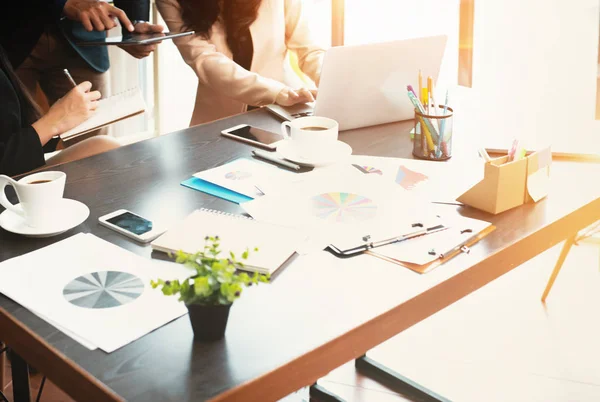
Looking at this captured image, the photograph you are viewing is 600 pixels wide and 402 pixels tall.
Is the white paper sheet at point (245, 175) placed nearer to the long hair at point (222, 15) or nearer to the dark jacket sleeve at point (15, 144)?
the dark jacket sleeve at point (15, 144)

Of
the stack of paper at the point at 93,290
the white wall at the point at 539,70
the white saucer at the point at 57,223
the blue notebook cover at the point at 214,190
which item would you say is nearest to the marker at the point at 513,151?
the blue notebook cover at the point at 214,190

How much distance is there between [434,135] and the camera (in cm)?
144

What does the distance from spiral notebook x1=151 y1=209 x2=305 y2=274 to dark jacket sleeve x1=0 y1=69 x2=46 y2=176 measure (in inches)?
24.3

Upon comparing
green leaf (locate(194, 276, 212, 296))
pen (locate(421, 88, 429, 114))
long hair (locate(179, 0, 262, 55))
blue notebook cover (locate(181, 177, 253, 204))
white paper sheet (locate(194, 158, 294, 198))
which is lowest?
blue notebook cover (locate(181, 177, 253, 204))

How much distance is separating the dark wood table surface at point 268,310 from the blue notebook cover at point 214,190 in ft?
0.08

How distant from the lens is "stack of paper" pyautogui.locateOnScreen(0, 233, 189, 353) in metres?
0.85

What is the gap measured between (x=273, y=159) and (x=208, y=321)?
667 millimetres

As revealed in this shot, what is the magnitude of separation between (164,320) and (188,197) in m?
0.42

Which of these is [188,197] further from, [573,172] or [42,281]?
[573,172]

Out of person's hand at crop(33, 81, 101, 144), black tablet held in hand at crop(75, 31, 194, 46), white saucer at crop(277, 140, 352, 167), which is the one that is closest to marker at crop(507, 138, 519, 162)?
white saucer at crop(277, 140, 352, 167)

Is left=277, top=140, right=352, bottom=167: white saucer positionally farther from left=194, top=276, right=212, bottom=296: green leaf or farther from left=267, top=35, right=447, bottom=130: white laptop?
left=194, top=276, right=212, bottom=296: green leaf

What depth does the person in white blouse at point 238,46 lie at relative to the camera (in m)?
2.26

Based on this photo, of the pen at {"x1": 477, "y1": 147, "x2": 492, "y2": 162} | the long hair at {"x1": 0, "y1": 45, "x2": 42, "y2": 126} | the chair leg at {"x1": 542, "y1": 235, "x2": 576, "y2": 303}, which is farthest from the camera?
the chair leg at {"x1": 542, "y1": 235, "x2": 576, "y2": 303}

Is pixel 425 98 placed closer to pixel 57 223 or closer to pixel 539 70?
pixel 57 223
